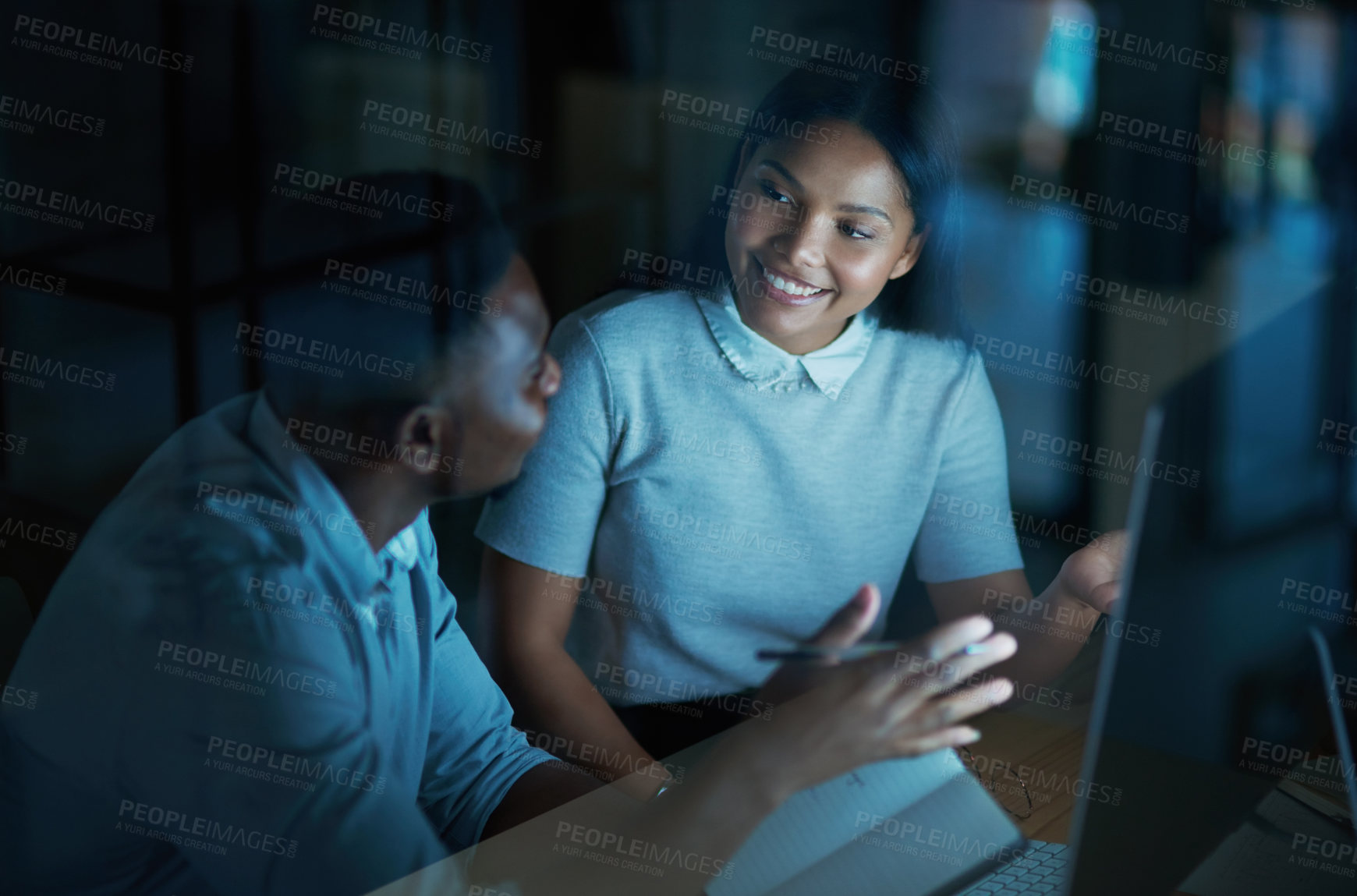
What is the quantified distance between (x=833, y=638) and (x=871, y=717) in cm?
8

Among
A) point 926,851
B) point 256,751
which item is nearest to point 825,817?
point 926,851

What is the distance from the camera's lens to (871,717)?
93cm

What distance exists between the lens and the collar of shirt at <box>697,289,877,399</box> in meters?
1.22

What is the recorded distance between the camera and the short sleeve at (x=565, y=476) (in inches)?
43.7

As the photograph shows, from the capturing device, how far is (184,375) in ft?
2.94

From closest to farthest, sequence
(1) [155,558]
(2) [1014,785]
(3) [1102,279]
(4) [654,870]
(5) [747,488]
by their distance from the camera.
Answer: (1) [155,558], (4) [654,870], (2) [1014,785], (5) [747,488], (3) [1102,279]

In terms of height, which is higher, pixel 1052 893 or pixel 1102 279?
pixel 1102 279

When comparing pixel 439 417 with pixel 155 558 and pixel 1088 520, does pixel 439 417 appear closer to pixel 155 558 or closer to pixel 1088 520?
pixel 155 558

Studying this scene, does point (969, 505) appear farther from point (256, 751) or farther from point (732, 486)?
point (256, 751)

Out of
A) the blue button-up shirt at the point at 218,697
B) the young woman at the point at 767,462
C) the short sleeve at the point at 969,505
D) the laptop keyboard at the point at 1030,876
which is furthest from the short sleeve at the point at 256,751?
the short sleeve at the point at 969,505

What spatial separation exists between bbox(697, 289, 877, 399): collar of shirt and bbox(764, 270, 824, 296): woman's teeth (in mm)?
55

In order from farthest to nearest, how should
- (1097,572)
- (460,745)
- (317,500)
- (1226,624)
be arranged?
1. (1097,572)
2. (460,745)
3. (317,500)
4. (1226,624)

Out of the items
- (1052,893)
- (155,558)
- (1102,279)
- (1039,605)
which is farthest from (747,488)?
(1102,279)

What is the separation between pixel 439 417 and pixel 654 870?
497mm
